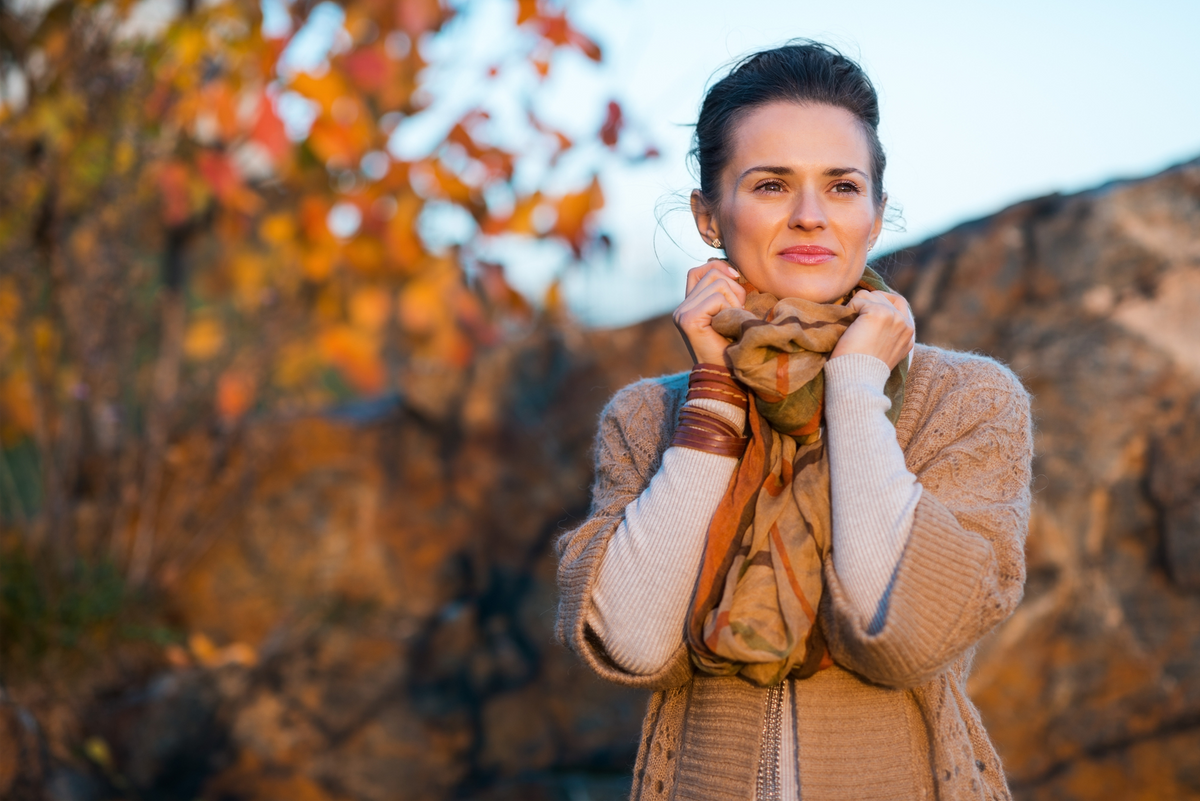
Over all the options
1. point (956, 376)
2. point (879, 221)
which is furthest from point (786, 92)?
point (956, 376)

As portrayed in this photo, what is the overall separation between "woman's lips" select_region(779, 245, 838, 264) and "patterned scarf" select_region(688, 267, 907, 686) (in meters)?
0.10

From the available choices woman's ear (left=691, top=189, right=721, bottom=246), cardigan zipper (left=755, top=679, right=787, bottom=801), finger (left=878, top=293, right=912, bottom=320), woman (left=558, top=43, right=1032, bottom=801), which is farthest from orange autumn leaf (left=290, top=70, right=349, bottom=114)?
cardigan zipper (left=755, top=679, right=787, bottom=801)

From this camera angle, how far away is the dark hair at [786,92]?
1.90 metres

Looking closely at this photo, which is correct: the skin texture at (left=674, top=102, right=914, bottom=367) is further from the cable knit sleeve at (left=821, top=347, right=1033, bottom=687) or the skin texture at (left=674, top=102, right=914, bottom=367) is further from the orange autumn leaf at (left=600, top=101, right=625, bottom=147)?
the orange autumn leaf at (left=600, top=101, right=625, bottom=147)

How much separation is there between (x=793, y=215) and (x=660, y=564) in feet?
2.15

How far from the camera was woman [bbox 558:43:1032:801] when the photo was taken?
1.59 meters

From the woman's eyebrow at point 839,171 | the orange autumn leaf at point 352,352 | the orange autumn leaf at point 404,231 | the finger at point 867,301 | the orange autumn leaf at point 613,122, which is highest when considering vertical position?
the woman's eyebrow at point 839,171

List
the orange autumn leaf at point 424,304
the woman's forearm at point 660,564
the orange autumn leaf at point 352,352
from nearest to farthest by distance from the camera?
the woman's forearm at point 660,564, the orange autumn leaf at point 424,304, the orange autumn leaf at point 352,352

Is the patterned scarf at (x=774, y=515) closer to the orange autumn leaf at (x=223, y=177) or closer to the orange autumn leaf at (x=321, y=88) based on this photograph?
the orange autumn leaf at (x=321, y=88)

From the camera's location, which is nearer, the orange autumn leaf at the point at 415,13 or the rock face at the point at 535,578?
the rock face at the point at 535,578

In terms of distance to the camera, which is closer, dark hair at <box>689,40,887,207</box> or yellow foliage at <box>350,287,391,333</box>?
dark hair at <box>689,40,887,207</box>

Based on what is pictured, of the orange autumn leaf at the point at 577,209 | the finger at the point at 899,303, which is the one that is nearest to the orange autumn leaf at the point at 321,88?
the orange autumn leaf at the point at 577,209

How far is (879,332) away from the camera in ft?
5.70

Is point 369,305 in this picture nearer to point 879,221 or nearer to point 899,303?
point 879,221
